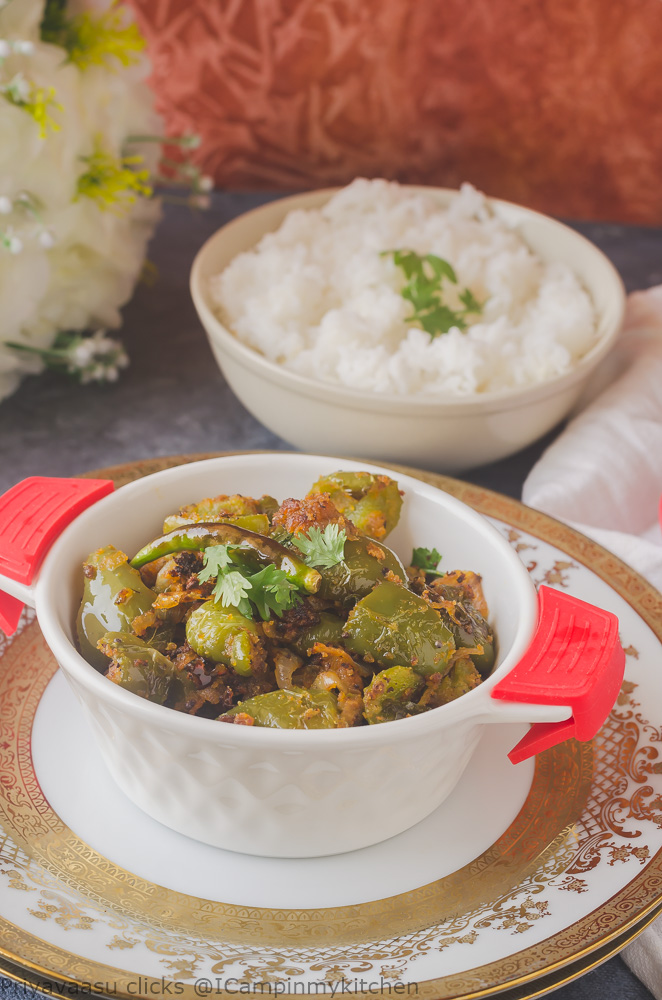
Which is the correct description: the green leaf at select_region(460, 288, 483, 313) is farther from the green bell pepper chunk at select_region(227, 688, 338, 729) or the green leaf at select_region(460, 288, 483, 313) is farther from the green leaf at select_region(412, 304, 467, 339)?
the green bell pepper chunk at select_region(227, 688, 338, 729)

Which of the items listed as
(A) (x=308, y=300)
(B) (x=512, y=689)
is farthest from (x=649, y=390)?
(B) (x=512, y=689)

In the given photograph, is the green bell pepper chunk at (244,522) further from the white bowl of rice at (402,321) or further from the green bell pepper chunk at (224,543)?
the white bowl of rice at (402,321)

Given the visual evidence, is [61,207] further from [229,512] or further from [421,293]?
[229,512]

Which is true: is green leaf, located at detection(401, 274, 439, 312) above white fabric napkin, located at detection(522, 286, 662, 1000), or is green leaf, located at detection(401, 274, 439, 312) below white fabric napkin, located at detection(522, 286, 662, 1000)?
above

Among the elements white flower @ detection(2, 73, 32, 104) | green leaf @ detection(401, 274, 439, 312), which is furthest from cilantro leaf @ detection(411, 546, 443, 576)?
white flower @ detection(2, 73, 32, 104)

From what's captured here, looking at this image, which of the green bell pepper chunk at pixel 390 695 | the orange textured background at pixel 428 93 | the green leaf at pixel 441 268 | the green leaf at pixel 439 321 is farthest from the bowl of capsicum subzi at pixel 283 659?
the orange textured background at pixel 428 93

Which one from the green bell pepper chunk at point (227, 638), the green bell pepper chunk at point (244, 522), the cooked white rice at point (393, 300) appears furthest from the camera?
the cooked white rice at point (393, 300)
